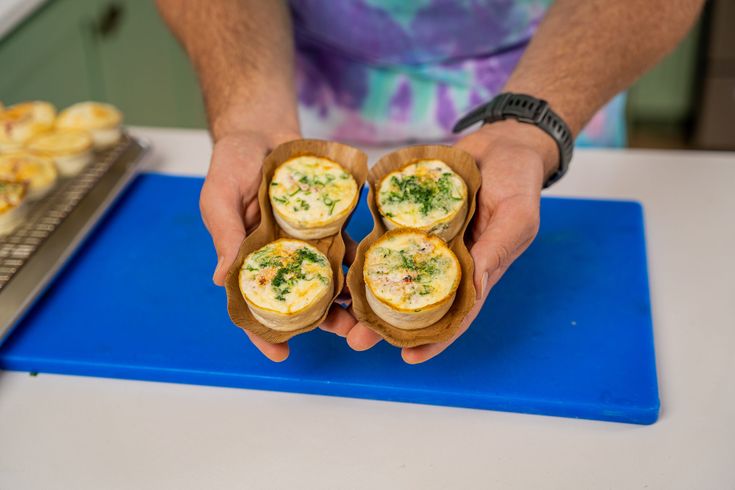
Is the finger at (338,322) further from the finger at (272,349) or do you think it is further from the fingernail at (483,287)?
the fingernail at (483,287)

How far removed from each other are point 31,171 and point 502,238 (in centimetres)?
121

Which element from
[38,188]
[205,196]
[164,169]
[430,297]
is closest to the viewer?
[430,297]

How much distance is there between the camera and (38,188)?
200 centimetres

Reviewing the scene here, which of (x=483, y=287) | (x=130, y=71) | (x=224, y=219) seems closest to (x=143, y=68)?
(x=130, y=71)

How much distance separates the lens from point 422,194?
1765mm

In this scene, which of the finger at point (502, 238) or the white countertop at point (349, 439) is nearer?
the white countertop at point (349, 439)

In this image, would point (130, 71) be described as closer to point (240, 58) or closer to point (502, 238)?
point (240, 58)

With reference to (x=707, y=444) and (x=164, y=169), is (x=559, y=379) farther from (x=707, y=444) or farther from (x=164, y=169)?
(x=164, y=169)

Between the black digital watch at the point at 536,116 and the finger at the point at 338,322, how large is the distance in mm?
595

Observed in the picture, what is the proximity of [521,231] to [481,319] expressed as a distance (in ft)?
0.79

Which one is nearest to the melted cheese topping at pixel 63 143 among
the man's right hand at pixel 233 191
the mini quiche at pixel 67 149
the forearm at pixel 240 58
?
the mini quiche at pixel 67 149

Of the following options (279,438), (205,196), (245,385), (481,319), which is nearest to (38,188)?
(205,196)

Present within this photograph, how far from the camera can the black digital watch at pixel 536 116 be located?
1.81 metres

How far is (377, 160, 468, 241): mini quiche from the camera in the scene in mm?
1718
